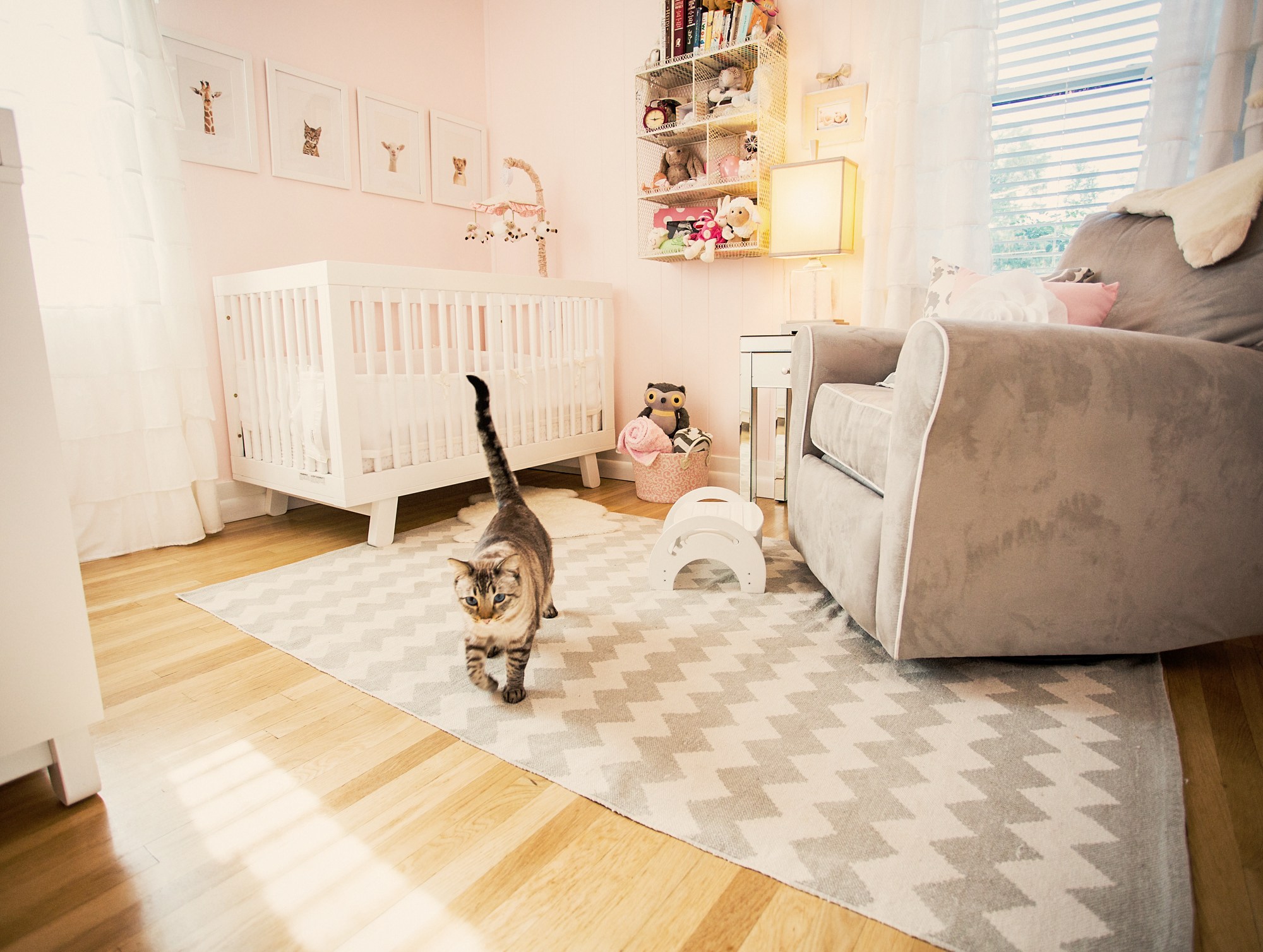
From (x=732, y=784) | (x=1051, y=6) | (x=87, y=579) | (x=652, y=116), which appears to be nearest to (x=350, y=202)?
(x=652, y=116)

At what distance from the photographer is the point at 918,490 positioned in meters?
1.17

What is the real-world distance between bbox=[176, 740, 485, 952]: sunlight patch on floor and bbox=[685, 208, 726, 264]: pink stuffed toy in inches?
86.9

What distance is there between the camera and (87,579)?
1.86 meters

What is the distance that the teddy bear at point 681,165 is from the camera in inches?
109

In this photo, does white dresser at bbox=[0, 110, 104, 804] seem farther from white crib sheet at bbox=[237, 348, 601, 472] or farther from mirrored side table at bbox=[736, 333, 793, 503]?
mirrored side table at bbox=[736, 333, 793, 503]

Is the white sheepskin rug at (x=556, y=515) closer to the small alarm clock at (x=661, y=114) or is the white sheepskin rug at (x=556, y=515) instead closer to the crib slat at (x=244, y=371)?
the crib slat at (x=244, y=371)

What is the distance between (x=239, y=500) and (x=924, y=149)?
8.90 feet

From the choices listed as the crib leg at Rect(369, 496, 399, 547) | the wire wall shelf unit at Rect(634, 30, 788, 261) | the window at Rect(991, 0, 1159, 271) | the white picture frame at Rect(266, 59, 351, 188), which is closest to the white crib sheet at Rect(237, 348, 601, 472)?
the crib leg at Rect(369, 496, 399, 547)

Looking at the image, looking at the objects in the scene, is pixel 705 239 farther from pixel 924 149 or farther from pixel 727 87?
pixel 924 149

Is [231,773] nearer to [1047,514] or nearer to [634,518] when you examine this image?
[1047,514]

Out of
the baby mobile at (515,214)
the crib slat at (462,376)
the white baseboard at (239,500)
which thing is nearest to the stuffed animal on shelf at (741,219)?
the baby mobile at (515,214)

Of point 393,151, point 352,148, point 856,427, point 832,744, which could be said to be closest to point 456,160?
point 393,151

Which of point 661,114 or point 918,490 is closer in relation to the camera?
point 918,490

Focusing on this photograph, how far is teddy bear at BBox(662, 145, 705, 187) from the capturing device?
9.07 feet
